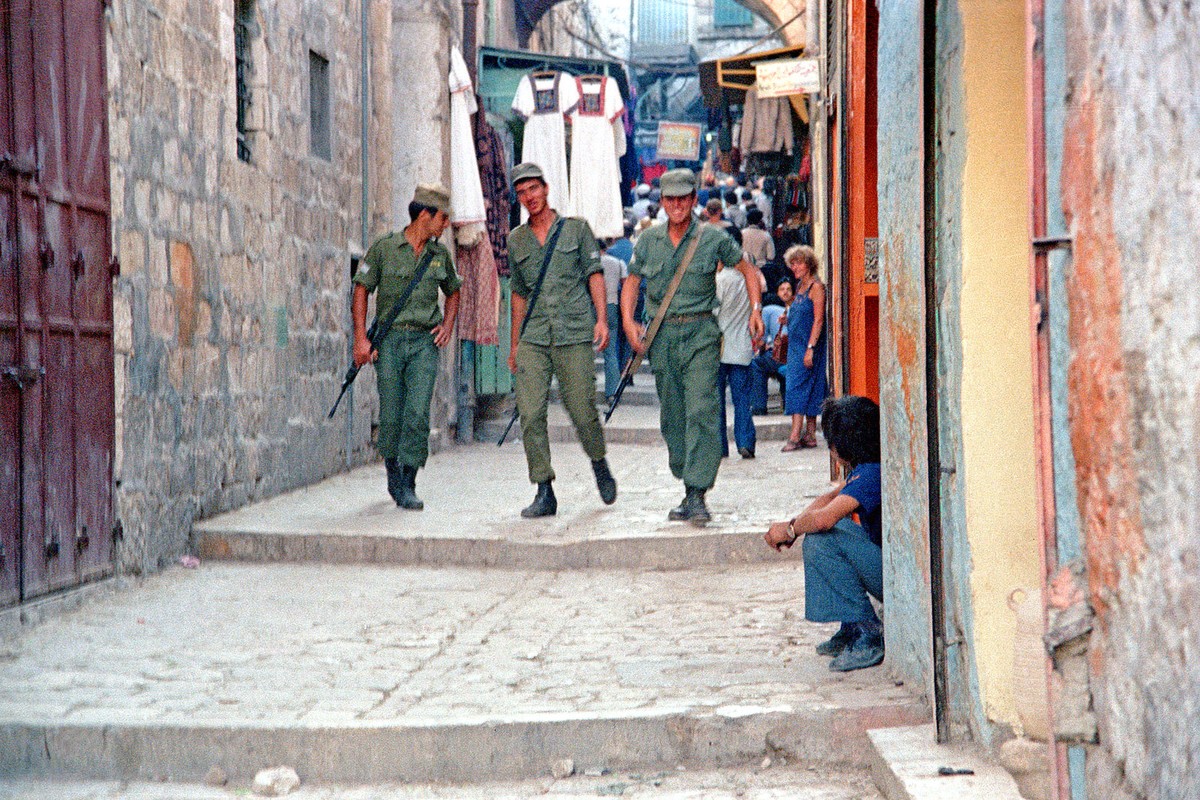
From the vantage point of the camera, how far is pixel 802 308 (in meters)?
10.7

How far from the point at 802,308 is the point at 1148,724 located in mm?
8727

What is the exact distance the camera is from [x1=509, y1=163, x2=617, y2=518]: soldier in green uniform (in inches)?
294

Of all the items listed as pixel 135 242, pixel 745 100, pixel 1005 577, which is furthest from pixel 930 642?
pixel 745 100

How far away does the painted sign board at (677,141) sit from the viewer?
22.4m

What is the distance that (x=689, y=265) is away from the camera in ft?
23.4

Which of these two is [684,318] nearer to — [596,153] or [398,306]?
[398,306]

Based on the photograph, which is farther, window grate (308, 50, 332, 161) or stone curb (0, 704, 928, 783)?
window grate (308, 50, 332, 161)

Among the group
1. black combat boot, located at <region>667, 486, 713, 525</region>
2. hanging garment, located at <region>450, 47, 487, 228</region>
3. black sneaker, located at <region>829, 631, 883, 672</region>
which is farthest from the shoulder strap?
hanging garment, located at <region>450, 47, 487, 228</region>

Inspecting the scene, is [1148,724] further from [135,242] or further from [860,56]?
[135,242]

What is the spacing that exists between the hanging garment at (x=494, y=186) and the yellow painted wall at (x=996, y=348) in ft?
30.6

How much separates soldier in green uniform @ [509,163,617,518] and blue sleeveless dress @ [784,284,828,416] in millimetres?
3502

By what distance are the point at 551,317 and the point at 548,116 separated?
6.45 metres

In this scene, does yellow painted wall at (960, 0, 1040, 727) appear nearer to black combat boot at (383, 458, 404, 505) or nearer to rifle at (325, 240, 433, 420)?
rifle at (325, 240, 433, 420)

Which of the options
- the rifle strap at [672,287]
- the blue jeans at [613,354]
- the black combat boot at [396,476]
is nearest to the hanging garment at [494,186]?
the blue jeans at [613,354]
